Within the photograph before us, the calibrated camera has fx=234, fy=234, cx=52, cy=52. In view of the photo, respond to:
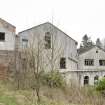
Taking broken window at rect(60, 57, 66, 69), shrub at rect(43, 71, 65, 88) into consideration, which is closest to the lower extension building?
broken window at rect(60, 57, 66, 69)

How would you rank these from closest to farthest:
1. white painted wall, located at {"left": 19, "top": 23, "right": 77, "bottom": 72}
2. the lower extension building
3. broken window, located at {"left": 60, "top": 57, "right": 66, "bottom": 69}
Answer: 1. the lower extension building
2. white painted wall, located at {"left": 19, "top": 23, "right": 77, "bottom": 72}
3. broken window, located at {"left": 60, "top": 57, "right": 66, "bottom": 69}

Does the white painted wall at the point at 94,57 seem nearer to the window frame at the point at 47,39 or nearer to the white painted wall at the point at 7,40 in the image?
the window frame at the point at 47,39

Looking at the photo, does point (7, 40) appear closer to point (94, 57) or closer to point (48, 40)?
point (48, 40)

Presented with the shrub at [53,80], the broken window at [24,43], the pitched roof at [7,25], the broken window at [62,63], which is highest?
the pitched roof at [7,25]

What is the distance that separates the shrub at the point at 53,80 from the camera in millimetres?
26797

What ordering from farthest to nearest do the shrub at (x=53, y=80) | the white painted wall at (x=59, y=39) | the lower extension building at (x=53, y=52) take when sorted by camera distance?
the white painted wall at (x=59, y=39) → the lower extension building at (x=53, y=52) → the shrub at (x=53, y=80)

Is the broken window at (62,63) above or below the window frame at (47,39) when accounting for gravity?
below

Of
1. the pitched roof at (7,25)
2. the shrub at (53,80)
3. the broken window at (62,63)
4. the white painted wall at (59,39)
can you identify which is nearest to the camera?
the shrub at (53,80)

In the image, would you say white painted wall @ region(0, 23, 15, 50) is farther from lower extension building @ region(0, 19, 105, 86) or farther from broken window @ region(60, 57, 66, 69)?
broken window @ region(60, 57, 66, 69)

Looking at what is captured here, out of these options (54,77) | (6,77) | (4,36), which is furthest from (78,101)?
(4,36)

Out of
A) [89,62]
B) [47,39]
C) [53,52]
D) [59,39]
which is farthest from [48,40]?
[89,62]

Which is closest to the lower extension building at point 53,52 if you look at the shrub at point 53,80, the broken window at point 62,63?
the broken window at point 62,63

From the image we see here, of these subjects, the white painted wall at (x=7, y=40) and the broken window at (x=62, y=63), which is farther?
the broken window at (x=62, y=63)

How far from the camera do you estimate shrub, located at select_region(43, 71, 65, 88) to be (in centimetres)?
2680
